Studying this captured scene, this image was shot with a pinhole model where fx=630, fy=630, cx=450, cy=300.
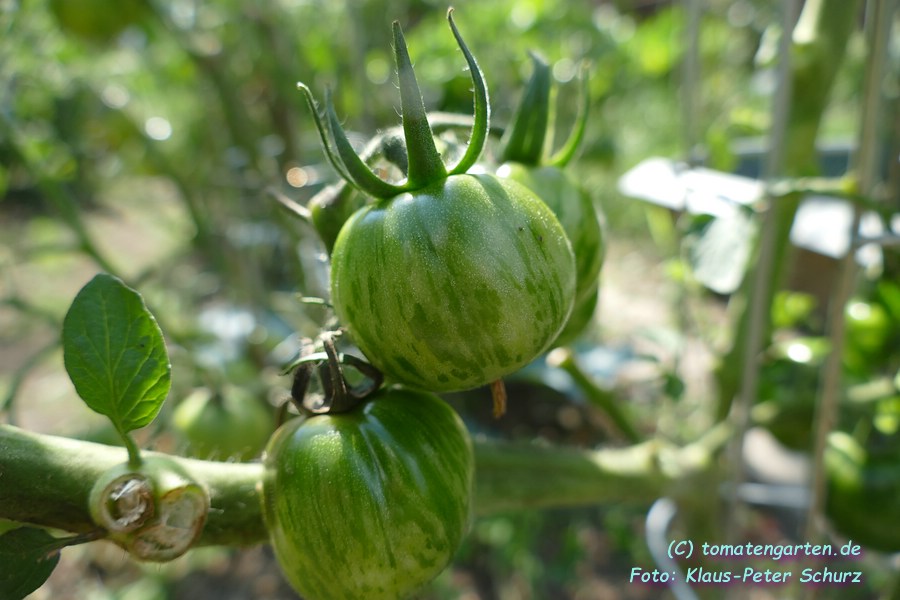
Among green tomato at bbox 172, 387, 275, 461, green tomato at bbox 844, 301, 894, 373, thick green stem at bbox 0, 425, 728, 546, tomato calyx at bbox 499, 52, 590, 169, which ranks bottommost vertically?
green tomato at bbox 172, 387, 275, 461

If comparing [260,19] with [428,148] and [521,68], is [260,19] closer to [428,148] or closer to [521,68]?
[521,68]

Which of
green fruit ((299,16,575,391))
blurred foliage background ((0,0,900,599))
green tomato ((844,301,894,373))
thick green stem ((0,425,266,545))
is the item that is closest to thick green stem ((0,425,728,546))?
thick green stem ((0,425,266,545))

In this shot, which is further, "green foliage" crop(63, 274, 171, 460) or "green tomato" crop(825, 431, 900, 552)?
"green tomato" crop(825, 431, 900, 552)

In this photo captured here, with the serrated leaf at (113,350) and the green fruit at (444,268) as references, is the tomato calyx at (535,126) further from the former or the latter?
the serrated leaf at (113,350)

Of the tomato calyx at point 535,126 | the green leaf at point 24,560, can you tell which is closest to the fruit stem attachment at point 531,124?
the tomato calyx at point 535,126

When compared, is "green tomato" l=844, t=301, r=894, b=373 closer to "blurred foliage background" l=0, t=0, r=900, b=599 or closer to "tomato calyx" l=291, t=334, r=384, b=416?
"blurred foliage background" l=0, t=0, r=900, b=599

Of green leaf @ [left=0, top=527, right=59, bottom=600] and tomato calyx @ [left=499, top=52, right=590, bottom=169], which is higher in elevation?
tomato calyx @ [left=499, top=52, right=590, bottom=169]

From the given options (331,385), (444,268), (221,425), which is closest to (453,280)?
(444,268)

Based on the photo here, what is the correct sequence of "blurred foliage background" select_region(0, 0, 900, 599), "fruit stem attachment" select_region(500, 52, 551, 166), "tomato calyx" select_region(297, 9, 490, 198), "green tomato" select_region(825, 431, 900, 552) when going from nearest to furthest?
"tomato calyx" select_region(297, 9, 490, 198) → "fruit stem attachment" select_region(500, 52, 551, 166) → "green tomato" select_region(825, 431, 900, 552) → "blurred foliage background" select_region(0, 0, 900, 599)
